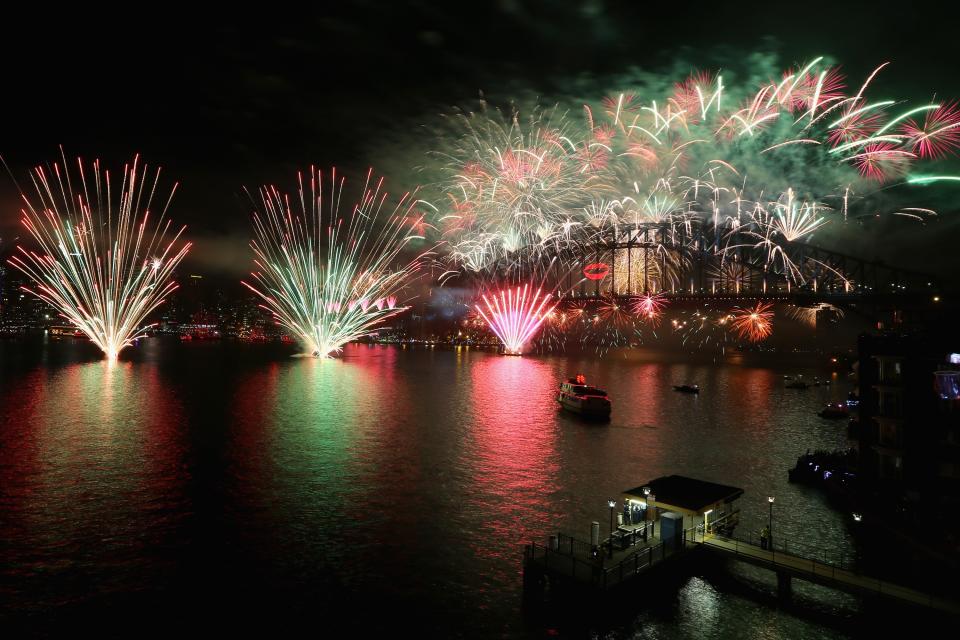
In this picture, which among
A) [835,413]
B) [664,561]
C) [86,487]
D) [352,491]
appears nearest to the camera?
[664,561]

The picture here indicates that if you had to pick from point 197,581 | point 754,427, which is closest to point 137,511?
point 197,581

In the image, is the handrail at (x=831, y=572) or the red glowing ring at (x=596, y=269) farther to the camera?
the red glowing ring at (x=596, y=269)

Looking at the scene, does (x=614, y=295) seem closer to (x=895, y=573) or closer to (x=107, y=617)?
(x=895, y=573)

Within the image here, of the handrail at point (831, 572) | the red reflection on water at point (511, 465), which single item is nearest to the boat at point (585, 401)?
the red reflection on water at point (511, 465)

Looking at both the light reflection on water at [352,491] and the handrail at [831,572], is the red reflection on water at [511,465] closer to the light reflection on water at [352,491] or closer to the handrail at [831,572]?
the light reflection on water at [352,491]

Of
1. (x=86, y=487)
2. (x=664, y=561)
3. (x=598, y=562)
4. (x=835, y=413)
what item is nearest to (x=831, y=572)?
(x=664, y=561)

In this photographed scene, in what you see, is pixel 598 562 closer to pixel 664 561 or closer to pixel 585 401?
pixel 664 561

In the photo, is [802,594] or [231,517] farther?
[231,517]
